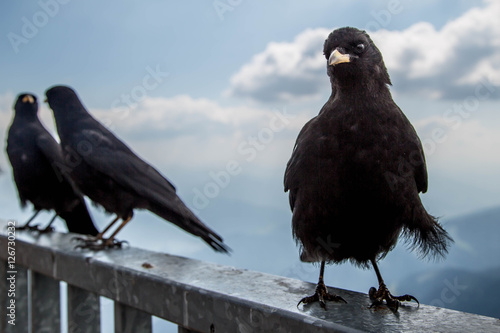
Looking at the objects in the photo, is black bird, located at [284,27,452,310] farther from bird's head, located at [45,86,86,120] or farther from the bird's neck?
bird's head, located at [45,86,86,120]

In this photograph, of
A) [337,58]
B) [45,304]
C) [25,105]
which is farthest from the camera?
[25,105]

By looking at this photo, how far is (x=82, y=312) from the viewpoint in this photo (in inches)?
73.7

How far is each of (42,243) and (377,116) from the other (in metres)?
1.67

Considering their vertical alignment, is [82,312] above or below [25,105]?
below

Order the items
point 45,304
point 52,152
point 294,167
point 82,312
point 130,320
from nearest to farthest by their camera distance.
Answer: point 294,167 → point 130,320 → point 82,312 → point 45,304 → point 52,152

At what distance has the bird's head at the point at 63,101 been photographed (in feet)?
10.2

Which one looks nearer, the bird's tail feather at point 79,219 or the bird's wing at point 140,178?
the bird's wing at point 140,178

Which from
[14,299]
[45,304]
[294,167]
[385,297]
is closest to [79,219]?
[14,299]

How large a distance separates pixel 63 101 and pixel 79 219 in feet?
3.27

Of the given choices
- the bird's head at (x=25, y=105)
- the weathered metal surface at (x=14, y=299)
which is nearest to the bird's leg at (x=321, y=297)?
the weathered metal surface at (x=14, y=299)

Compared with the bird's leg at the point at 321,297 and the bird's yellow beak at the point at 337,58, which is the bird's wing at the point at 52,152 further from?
the bird's yellow beak at the point at 337,58

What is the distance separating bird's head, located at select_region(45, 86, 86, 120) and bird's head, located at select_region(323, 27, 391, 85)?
2.28 meters

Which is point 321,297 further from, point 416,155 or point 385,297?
point 416,155

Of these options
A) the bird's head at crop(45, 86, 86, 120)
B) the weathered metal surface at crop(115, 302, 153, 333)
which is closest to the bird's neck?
the weathered metal surface at crop(115, 302, 153, 333)
